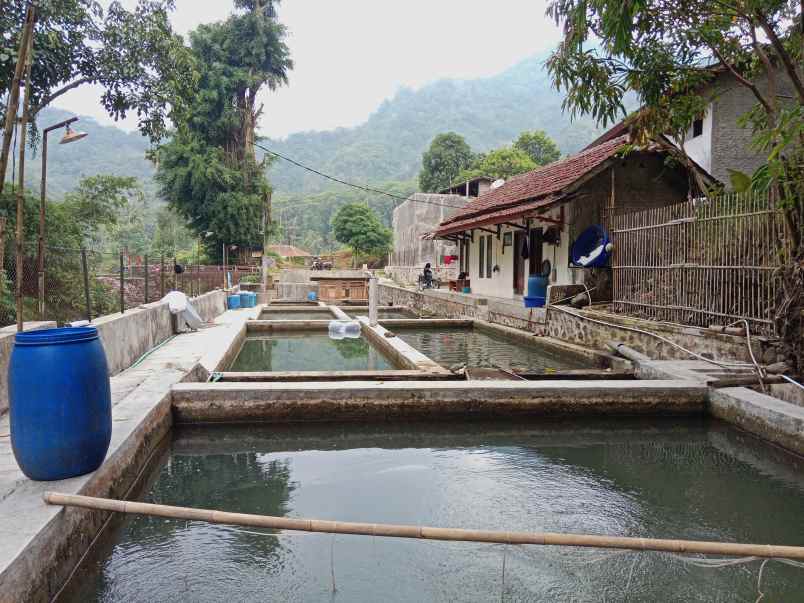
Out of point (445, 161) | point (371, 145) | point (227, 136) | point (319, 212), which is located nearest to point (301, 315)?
point (227, 136)

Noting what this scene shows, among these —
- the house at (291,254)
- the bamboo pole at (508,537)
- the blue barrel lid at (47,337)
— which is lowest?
the bamboo pole at (508,537)

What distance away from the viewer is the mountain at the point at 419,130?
110812 millimetres

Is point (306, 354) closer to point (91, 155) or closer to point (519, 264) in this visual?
point (519, 264)

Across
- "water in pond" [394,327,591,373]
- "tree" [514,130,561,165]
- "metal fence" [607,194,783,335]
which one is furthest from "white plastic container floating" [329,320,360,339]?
"tree" [514,130,561,165]

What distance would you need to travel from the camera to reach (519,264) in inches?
661

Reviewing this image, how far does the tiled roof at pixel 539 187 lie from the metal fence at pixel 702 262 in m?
1.77

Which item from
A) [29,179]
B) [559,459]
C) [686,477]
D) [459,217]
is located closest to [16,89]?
[559,459]

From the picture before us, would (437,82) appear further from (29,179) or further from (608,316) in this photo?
(608,316)

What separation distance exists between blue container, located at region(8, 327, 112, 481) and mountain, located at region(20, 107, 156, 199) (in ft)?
258

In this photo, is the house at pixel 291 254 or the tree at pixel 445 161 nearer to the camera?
the tree at pixel 445 161

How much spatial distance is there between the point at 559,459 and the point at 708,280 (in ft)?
15.3

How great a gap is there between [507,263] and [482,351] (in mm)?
6657

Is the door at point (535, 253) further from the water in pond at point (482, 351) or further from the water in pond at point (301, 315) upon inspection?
the water in pond at point (301, 315)

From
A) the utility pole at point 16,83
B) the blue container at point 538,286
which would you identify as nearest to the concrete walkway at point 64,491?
A: the utility pole at point 16,83
